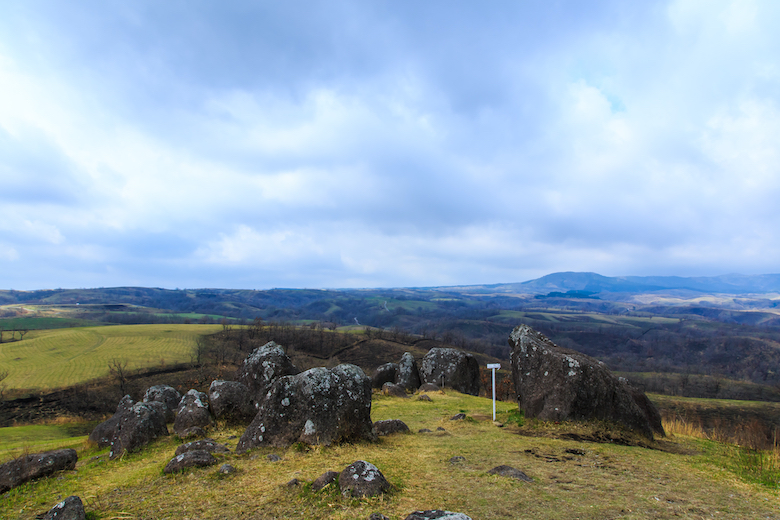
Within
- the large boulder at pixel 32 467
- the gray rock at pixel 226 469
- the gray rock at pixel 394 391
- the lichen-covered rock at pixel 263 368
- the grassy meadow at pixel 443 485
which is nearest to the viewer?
the grassy meadow at pixel 443 485

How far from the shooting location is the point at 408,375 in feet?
93.9

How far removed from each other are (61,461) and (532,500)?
11211 mm

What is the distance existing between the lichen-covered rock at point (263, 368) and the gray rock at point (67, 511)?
9.64m

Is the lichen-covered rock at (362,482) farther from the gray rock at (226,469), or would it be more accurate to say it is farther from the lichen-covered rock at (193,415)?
the lichen-covered rock at (193,415)

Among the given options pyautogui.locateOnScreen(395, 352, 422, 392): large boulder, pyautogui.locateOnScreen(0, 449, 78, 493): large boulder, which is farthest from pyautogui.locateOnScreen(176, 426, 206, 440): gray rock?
pyautogui.locateOnScreen(395, 352, 422, 392): large boulder

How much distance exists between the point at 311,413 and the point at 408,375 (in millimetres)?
18713

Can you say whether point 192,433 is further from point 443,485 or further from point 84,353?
point 84,353

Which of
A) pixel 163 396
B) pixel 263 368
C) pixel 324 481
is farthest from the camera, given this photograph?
pixel 163 396

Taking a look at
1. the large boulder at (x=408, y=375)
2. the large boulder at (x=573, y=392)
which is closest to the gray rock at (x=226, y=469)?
the large boulder at (x=573, y=392)

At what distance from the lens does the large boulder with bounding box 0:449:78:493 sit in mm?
8188

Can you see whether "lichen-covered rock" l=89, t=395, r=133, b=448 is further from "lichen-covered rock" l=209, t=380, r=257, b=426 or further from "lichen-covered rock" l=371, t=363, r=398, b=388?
"lichen-covered rock" l=371, t=363, r=398, b=388

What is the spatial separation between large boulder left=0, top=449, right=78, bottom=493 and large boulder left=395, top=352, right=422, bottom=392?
2089 cm

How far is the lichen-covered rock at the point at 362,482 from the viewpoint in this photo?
682 centimetres

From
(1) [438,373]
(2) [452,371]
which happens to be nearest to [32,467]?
(1) [438,373]
